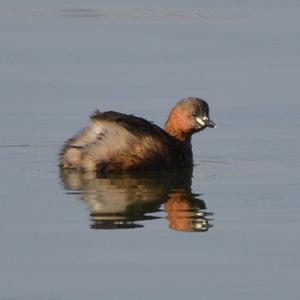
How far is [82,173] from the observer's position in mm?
11680

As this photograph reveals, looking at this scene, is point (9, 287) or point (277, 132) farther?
point (277, 132)

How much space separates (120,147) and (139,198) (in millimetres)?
1096

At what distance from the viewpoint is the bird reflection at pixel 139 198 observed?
976 cm

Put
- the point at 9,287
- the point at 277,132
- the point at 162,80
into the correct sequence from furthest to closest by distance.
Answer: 1. the point at 162,80
2. the point at 277,132
3. the point at 9,287

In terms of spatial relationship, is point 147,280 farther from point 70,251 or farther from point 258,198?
point 258,198

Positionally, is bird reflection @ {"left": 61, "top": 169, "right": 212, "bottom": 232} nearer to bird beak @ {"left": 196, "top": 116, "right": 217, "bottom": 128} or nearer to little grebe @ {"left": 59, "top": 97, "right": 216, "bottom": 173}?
little grebe @ {"left": 59, "top": 97, "right": 216, "bottom": 173}

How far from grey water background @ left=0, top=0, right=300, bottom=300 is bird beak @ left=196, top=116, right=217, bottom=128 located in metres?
0.23

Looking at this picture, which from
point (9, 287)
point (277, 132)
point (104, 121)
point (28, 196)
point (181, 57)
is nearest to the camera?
point (9, 287)

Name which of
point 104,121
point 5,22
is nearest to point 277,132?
point 104,121

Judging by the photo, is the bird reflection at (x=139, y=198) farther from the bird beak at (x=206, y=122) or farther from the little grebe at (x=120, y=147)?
the bird beak at (x=206, y=122)

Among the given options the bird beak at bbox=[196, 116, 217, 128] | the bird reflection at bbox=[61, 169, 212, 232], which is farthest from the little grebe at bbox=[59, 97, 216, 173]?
the bird beak at bbox=[196, 116, 217, 128]

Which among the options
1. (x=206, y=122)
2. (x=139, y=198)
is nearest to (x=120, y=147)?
(x=206, y=122)

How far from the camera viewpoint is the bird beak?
12297 millimetres

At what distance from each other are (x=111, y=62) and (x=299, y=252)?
269 inches
